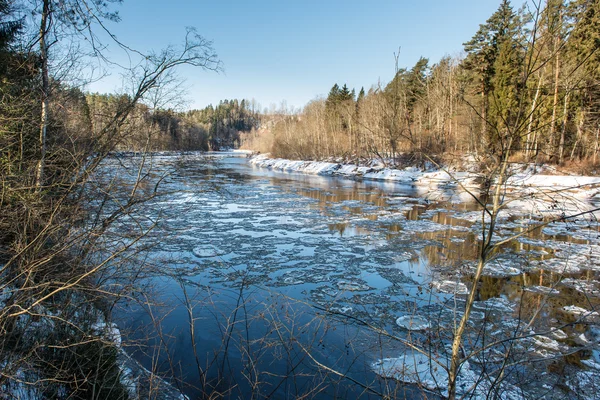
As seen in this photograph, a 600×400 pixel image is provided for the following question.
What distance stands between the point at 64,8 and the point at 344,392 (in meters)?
5.17

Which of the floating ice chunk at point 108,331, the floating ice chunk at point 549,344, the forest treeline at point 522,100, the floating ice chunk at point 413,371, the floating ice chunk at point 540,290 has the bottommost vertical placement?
the floating ice chunk at point 413,371

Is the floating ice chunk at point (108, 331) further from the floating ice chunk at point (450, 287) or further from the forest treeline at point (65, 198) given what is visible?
the floating ice chunk at point (450, 287)

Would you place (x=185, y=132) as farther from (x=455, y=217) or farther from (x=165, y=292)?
(x=455, y=217)

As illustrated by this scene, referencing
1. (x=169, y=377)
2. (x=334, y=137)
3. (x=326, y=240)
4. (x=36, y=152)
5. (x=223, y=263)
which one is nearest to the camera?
(x=169, y=377)

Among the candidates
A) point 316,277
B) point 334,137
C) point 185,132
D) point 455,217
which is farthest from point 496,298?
point 334,137

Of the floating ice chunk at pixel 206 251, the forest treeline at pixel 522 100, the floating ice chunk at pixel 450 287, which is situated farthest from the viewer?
the floating ice chunk at pixel 206 251

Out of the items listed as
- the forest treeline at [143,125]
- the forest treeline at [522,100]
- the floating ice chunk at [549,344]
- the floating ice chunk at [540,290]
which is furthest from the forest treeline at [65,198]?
the floating ice chunk at [540,290]

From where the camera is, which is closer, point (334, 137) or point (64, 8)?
point (64, 8)

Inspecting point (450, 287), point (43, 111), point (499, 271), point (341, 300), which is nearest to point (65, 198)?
point (43, 111)

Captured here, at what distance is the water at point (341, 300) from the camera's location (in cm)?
433

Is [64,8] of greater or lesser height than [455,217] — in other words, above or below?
above

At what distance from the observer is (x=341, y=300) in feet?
21.8

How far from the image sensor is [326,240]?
10969 mm

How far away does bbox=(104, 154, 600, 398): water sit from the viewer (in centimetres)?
433
